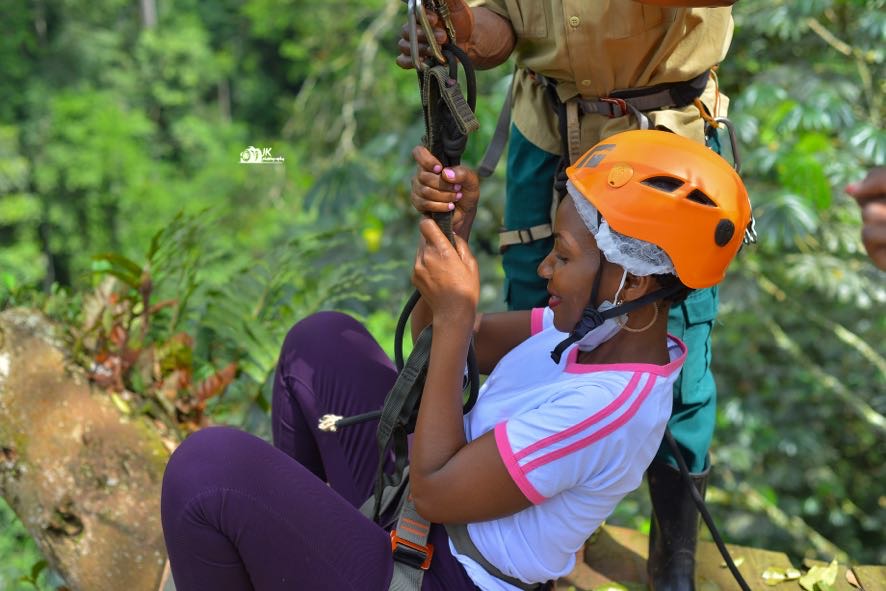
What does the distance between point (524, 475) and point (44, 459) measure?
1628mm

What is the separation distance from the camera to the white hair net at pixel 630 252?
5.24ft

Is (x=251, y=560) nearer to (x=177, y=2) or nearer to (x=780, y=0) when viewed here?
(x=780, y=0)

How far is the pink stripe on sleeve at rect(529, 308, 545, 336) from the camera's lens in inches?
78.3

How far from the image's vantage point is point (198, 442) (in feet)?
5.31

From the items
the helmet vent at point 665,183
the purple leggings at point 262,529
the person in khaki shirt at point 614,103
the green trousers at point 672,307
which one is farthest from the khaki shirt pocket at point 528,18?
the purple leggings at point 262,529

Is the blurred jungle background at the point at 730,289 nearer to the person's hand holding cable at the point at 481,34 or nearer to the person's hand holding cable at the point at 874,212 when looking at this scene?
the person's hand holding cable at the point at 481,34

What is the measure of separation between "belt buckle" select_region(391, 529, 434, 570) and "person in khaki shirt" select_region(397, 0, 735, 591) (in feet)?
2.48

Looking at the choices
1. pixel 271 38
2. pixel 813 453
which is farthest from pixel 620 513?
pixel 271 38

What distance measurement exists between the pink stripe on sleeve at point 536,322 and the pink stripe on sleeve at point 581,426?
17.3 inches

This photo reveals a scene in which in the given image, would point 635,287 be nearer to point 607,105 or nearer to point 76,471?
point 607,105

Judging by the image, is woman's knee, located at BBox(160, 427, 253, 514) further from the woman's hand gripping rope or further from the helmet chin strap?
the helmet chin strap

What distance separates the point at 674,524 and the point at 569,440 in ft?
2.72

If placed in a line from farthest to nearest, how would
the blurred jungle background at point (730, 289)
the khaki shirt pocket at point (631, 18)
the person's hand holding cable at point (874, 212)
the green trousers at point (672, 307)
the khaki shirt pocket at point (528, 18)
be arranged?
the blurred jungle background at point (730, 289) → the green trousers at point (672, 307) → the khaki shirt pocket at point (528, 18) → the khaki shirt pocket at point (631, 18) → the person's hand holding cable at point (874, 212)

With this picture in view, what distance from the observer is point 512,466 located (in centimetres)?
150
